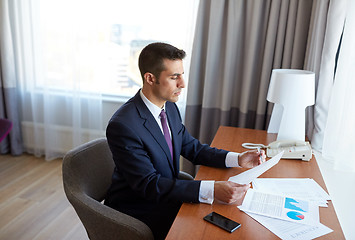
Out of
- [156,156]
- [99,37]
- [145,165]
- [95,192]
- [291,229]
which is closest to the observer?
[291,229]

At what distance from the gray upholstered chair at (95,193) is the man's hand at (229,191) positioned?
1.13ft

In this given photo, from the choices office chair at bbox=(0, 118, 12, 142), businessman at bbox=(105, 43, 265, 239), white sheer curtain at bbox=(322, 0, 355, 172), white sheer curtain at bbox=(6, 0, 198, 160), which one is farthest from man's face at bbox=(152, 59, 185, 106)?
office chair at bbox=(0, 118, 12, 142)

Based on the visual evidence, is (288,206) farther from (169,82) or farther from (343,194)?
(169,82)

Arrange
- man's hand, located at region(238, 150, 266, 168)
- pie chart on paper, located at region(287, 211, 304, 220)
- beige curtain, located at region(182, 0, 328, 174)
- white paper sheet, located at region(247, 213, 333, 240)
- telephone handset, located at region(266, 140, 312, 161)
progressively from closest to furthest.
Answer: white paper sheet, located at region(247, 213, 333, 240) → pie chart on paper, located at region(287, 211, 304, 220) → man's hand, located at region(238, 150, 266, 168) → telephone handset, located at region(266, 140, 312, 161) → beige curtain, located at region(182, 0, 328, 174)

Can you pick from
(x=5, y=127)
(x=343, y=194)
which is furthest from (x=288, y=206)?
(x=5, y=127)

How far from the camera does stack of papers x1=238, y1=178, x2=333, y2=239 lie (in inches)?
50.8

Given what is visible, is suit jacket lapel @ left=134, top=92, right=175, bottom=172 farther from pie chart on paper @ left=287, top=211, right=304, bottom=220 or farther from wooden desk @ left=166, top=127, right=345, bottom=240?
pie chart on paper @ left=287, top=211, right=304, bottom=220

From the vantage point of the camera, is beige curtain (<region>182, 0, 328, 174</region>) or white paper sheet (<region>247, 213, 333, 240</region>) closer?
white paper sheet (<region>247, 213, 333, 240</region>)

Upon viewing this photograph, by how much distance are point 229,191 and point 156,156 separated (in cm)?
42

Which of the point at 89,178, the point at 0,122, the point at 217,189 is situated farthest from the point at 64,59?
the point at 217,189

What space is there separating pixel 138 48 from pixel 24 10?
1.28m

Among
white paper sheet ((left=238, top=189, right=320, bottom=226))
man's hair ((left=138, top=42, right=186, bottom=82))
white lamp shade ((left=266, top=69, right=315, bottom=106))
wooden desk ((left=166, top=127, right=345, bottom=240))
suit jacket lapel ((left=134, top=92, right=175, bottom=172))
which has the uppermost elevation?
man's hair ((left=138, top=42, right=186, bottom=82))

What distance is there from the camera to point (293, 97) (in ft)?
6.81

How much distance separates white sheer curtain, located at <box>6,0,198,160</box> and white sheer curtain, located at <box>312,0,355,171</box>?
4.51ft
